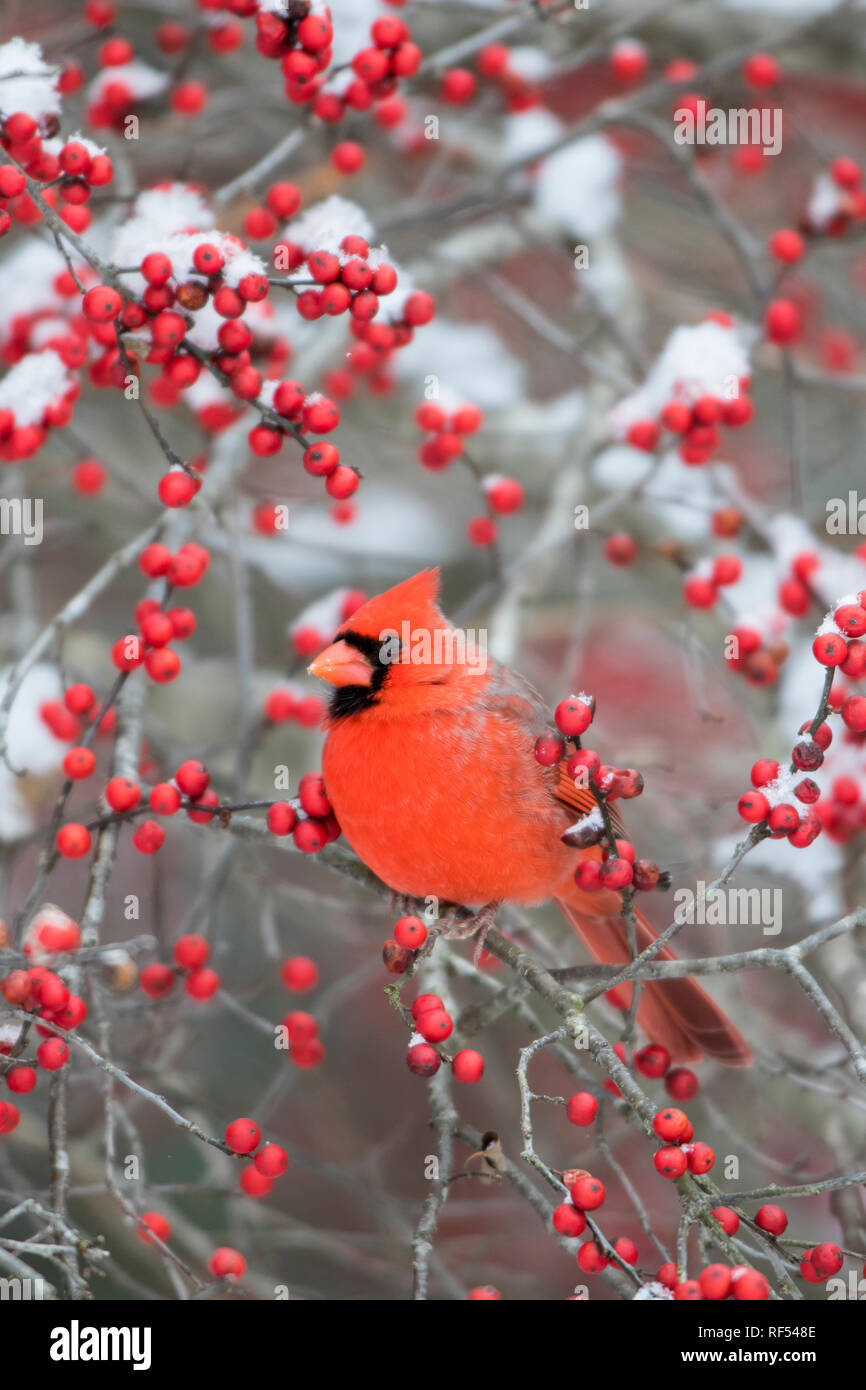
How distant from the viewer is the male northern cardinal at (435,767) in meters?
1.70

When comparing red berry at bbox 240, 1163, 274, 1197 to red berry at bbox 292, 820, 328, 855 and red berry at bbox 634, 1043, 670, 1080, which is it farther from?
red berry at bbox 634, 1043, 670, 1080

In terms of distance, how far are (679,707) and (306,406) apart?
2.33m

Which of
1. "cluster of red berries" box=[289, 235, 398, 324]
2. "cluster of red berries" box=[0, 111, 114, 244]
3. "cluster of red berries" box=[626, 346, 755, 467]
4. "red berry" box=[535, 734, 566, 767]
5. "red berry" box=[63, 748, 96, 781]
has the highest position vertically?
"cluster of red berries" box=[0, 111, 114, 244]

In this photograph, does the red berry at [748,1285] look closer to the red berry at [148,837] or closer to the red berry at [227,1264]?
the red berry at [227,1264]

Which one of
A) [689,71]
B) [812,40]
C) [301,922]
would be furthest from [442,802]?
[812,40]

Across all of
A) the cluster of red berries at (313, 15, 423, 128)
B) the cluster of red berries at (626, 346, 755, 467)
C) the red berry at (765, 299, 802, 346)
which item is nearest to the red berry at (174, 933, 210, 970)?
the cluster of red berries at (626, 346, 755, 467)

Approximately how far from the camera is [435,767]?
1.74 m

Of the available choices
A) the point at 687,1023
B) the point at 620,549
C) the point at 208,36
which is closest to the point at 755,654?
the point at 620,549

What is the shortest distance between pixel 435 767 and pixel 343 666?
0.59ft

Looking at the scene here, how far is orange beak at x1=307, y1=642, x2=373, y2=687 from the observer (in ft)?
5.50

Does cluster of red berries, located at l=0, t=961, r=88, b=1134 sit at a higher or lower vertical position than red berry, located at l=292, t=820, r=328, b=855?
lower

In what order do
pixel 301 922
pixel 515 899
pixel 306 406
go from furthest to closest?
pixel 301 922, pixel 515 899, pixel 306 406
